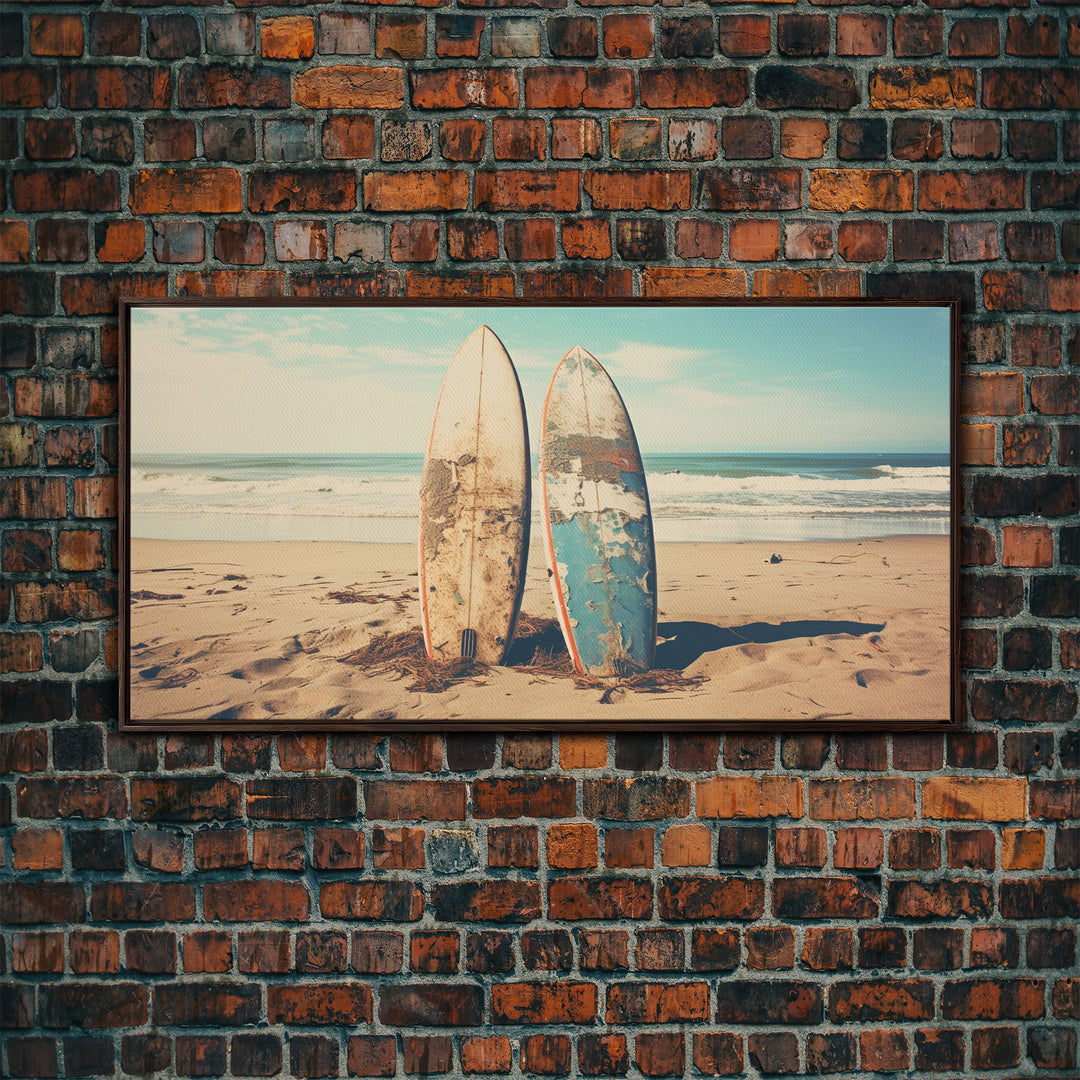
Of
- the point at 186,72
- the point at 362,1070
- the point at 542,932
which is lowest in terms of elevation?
the point at 362,1070

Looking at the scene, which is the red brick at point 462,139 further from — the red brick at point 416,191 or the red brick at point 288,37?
the red brick at point 288,37

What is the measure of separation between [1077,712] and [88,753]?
205cm

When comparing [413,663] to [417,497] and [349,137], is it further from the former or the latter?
[349,137]

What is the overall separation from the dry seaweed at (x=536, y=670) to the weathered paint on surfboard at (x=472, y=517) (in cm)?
2

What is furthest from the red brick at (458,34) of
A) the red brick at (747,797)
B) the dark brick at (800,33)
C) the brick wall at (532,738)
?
the red brick at (747,797)

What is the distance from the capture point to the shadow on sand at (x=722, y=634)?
1886 millimetres

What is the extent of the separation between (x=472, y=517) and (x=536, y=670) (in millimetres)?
337

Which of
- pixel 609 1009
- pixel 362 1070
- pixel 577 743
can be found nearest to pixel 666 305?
pixel 577 743

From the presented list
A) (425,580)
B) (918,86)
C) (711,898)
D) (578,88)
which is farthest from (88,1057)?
(918,86)

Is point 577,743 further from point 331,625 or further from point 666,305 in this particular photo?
point 666,305

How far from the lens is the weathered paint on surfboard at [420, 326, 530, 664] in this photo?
1.89 m

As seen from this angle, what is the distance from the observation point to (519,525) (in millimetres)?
1901

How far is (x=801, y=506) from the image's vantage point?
6.22 feet

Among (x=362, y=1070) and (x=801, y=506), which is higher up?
(x=801, y=506)
